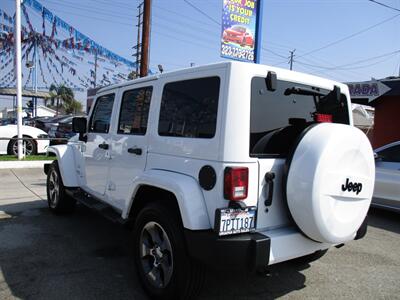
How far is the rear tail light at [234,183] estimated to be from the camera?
8.48 ft

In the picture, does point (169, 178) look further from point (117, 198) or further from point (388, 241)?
point (388, 241)

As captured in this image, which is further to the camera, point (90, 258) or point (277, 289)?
point (90, 258)

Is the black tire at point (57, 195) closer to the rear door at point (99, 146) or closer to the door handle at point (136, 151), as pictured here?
the rear door at point (99, 146)

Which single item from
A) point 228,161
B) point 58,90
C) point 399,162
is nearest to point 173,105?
point 228,161

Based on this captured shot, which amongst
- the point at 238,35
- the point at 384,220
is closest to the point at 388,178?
the point at 384,220

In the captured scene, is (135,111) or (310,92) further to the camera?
(135,111)

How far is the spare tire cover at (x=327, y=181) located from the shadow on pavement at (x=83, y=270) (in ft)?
3.35

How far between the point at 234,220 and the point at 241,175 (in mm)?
328

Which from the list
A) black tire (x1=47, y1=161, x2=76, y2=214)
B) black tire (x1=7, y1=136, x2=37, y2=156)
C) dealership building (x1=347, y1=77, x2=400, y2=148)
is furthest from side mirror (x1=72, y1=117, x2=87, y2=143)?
dealership building (x1=347, y1=77, x2=400, y2=148)

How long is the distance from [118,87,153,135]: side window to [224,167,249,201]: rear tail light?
4.17ft

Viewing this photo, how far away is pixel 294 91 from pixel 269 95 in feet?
1.05

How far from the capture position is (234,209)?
2.60 m

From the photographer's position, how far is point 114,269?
3834 millimetres

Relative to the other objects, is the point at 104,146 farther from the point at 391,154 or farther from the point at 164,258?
the point at 391,154
